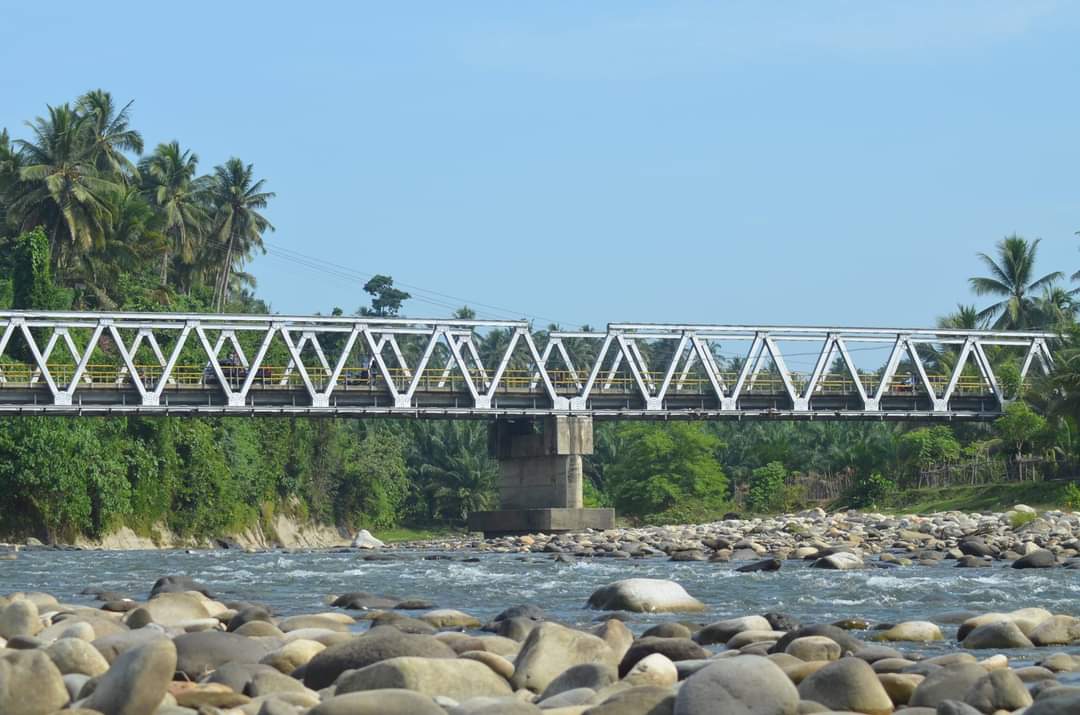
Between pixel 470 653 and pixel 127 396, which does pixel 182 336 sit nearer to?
pixel 127 396

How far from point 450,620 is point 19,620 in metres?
4.44

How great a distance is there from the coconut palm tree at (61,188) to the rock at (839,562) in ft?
140

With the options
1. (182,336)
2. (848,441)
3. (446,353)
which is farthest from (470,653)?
(446,353)

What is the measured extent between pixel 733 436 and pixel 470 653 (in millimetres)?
85854

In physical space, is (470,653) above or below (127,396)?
below

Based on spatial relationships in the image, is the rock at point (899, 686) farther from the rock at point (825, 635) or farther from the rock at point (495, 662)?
the rock at point (495, 662)

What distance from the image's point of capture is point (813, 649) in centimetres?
1220

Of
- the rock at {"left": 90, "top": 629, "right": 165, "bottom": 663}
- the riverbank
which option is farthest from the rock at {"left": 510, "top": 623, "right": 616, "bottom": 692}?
the rock at {"left": 90, "top": 629, "right": 165, "bottom": 663}

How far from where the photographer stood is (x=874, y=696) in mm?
10266

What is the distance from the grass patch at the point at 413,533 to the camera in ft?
273

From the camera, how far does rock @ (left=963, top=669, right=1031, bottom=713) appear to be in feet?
32.4

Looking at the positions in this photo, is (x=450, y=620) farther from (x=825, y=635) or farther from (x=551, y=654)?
(x=551, y=654)

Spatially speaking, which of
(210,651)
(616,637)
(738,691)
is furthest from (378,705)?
(616,637)

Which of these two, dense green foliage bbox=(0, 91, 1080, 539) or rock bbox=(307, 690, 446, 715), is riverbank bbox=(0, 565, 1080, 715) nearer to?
rock bbox=(307, 690, 446, 715)
